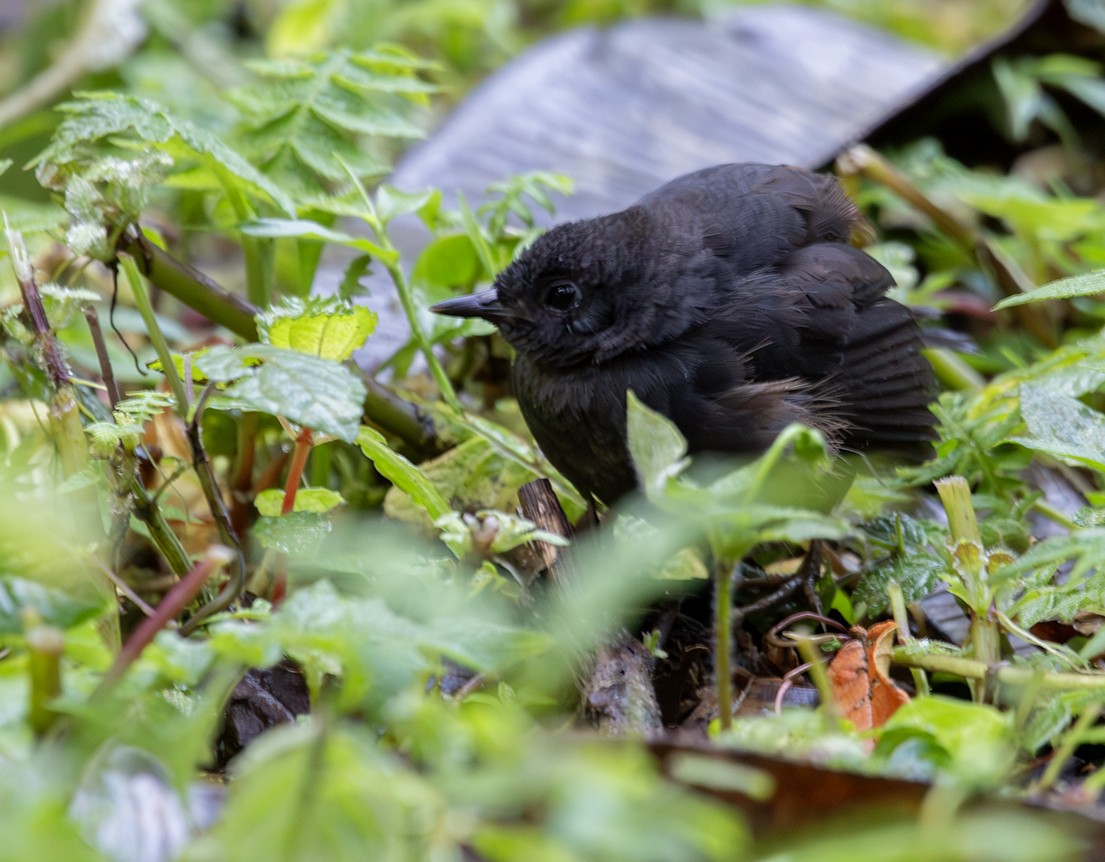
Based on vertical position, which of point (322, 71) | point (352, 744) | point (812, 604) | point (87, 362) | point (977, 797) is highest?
point (322, 71)

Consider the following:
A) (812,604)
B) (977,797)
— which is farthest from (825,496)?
(977,797)

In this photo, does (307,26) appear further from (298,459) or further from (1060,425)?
(1060,425)

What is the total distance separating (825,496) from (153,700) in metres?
1.40

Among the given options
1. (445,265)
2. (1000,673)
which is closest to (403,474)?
(1000,673)

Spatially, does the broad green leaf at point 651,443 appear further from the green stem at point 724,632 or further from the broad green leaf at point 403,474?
the broad green leaf at point 403,474

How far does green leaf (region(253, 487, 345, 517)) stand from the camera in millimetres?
1782

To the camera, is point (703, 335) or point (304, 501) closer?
point (304, 501)

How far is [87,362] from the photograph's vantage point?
8.51 feet

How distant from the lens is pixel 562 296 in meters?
2.46

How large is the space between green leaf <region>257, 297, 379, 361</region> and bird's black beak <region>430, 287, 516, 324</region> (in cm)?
68

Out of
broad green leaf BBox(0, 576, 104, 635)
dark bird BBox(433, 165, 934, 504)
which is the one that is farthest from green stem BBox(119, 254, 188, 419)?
dark bird BBox(433, 165, 934, 504)

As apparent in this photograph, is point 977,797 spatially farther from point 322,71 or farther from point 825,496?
point 322,71

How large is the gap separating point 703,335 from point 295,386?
1.11m

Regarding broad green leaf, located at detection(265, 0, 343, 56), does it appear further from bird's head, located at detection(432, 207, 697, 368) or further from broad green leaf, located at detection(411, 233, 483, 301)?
bird's head, located at detection(432, 207, 697, 368)
